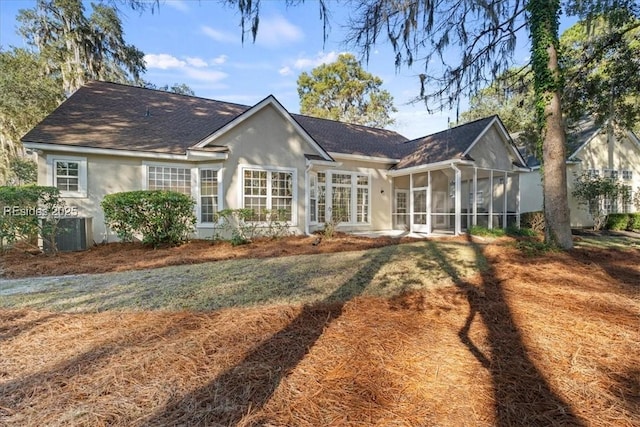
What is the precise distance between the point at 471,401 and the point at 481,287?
9.86 ft

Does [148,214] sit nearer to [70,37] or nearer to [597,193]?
[597,193]

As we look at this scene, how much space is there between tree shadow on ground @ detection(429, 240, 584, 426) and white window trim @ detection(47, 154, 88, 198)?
11422mm

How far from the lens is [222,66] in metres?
13.9

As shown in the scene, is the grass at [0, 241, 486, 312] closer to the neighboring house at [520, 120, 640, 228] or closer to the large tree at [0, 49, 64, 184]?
the neighboring house at [520, 120, 640, 228]

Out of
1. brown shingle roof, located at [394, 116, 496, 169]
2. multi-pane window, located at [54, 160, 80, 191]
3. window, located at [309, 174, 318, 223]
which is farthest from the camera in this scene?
window, located at [309, 174, 318, 223]

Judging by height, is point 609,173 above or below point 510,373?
above

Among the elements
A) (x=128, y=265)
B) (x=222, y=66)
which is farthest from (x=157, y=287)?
(x=222, y=66)

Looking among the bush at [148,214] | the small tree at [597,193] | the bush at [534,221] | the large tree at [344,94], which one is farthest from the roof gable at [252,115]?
the large tree at [344,94]

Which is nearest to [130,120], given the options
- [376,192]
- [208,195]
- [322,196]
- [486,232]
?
[208,195]

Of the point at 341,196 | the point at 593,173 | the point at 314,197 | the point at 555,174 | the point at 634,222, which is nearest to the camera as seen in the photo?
the point at 555,174

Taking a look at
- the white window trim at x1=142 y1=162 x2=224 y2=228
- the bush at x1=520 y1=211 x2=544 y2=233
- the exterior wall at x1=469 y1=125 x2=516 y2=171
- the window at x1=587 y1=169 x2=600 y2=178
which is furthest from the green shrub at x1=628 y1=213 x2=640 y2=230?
the white window trim at x1=142 y1=162 x2=224 y2=228

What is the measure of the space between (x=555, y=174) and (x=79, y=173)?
13808mm

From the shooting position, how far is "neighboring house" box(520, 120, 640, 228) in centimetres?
1723

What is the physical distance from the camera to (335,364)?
248 cm
